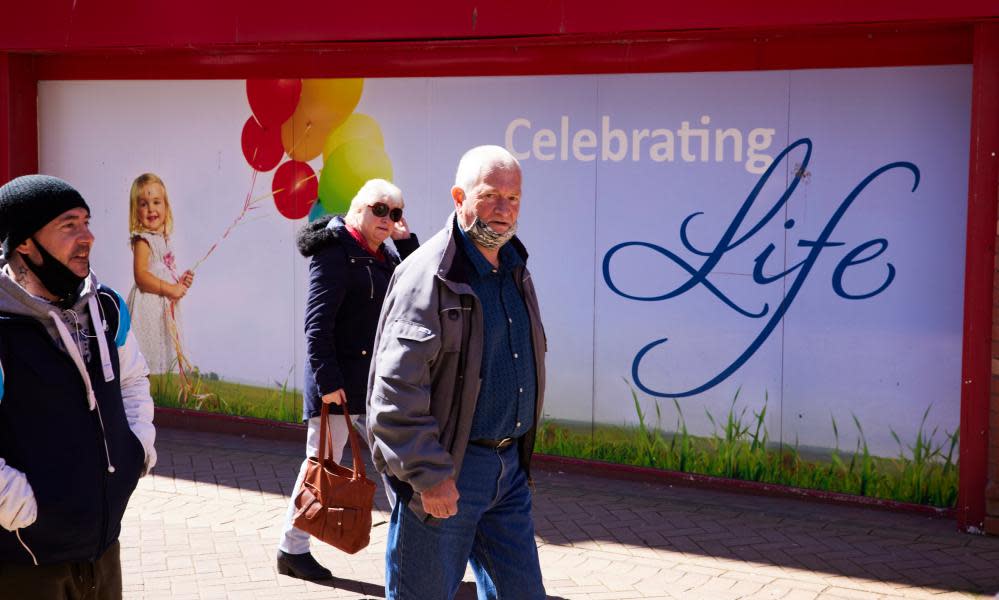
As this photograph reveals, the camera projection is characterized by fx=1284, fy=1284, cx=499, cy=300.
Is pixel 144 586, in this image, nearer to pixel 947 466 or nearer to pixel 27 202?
pixel 27 202

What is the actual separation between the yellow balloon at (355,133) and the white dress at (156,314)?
1.61 meters

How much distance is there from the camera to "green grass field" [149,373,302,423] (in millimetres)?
8891

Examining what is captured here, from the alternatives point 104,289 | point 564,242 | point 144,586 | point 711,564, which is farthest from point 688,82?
point 104,289

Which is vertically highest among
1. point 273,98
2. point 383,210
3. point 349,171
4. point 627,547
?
point 273,98

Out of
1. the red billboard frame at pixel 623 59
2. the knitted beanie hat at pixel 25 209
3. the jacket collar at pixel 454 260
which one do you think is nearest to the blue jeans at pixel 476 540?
the jacket collar at pixel 454 260

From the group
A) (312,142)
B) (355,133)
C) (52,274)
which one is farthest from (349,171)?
(52,274)

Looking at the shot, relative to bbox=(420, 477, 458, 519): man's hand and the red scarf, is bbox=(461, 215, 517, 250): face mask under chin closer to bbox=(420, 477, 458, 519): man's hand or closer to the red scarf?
bbox=(420, 477, 458, 519): man's hand

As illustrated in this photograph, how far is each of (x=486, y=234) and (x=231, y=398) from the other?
5.67 meters

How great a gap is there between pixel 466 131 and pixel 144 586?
3.64 meters

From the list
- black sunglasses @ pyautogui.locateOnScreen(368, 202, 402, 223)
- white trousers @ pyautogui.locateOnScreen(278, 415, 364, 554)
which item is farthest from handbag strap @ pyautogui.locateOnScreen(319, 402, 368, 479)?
black sunglasses @ pyautogui.locateOnScreen(368, 202, 402, 223)

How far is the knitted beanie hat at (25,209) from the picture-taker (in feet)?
11.4

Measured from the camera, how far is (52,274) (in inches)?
138

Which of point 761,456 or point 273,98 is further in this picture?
point 273,98

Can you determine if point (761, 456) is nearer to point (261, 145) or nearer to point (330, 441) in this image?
point (330, 441)
